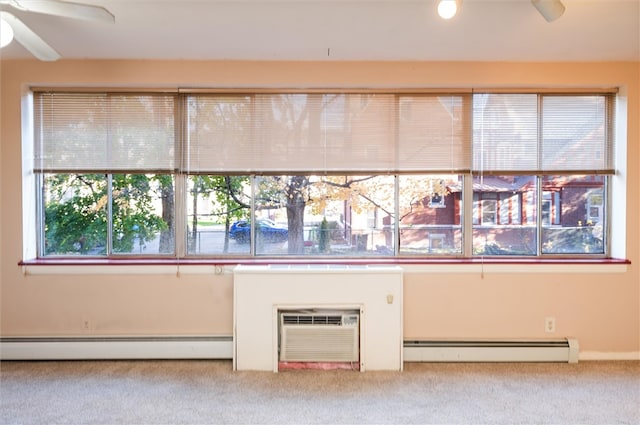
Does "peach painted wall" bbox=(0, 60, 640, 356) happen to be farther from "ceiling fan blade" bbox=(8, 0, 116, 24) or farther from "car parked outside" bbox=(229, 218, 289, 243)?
"ceiling fan blade" bbox=(8, 0, 116, 24)

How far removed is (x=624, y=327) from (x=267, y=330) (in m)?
2.89

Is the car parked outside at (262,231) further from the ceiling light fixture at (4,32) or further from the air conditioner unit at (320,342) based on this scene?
the ceiling light fixture at (4,32)

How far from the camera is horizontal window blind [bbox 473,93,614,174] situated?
3330mm

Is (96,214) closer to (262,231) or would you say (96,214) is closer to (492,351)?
(262,231)

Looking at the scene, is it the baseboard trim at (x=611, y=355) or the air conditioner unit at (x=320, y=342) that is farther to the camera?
the baseboard trim at (x=611, y=355)

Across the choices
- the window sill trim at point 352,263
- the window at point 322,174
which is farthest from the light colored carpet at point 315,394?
the window at point 322,174

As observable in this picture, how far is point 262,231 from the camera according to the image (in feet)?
11.3

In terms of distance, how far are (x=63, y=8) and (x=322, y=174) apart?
6.51 feet

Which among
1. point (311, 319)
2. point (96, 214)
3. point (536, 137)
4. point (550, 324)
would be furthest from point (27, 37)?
point (550, 324)

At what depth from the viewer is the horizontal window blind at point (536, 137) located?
131 inches

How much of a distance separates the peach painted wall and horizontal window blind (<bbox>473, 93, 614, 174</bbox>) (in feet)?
0.51

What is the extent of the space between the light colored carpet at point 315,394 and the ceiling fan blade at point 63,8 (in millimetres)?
2266

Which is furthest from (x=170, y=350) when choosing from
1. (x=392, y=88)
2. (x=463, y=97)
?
(x=463, y=97)

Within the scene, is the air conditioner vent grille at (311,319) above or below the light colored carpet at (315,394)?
above
